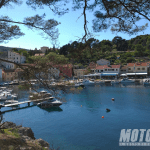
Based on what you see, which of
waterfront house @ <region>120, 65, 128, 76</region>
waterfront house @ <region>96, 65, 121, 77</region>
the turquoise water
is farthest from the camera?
waterfront house @ <region>120, 65, 128, 76</region>

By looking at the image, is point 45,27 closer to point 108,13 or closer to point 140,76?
point 108,13

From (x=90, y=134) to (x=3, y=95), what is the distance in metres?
15.5

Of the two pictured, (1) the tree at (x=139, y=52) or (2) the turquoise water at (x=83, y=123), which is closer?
(2) the turquoise water at (x=83, y=123)

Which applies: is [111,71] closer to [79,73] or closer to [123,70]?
[123,70]

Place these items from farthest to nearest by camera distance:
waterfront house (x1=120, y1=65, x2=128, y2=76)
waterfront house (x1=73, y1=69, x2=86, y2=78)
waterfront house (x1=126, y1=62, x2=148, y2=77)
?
waterfront house (x1=120, y1=65, x2=128, y2=76) → waterfront house (x1=126, y1=62, x2=148, y2=77) → waterfront house (x1=73, y1=69, x2=86, y2=78)

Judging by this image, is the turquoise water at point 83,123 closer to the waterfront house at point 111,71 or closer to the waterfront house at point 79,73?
the waterfront house at point 79,73

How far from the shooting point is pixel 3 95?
21047 mm

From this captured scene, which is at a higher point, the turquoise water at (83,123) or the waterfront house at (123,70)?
the waterfront house at (123,70)

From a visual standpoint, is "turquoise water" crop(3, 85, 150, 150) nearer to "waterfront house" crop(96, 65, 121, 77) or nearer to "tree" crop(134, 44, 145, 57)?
"waterfront house" crop(96, 65, 121, 77)

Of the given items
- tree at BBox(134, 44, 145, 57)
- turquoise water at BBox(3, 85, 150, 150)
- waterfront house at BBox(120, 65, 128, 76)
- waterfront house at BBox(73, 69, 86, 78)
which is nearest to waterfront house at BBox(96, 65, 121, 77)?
waterfront house at BBox(120, 65, 128, 76)

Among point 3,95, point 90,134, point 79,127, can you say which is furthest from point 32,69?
point 3,95

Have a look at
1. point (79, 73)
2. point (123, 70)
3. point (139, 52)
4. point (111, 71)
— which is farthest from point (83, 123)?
point (139, 52)

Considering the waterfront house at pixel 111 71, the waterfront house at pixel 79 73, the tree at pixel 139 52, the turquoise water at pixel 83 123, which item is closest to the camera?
the turquoise water at pixel 83 123

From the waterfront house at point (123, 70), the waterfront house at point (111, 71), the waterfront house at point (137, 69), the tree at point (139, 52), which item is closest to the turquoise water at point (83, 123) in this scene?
the waterfront house at point (111, 71)
